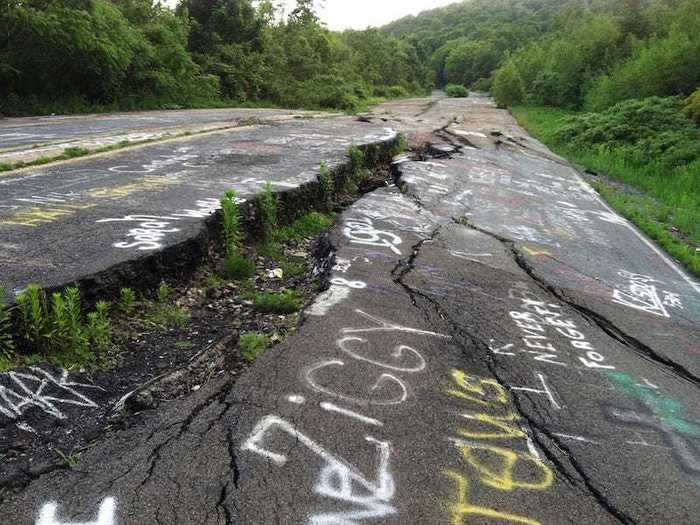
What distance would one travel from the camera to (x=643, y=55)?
21297 millimetres

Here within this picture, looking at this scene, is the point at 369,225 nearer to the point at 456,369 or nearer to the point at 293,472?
the point at 456,369

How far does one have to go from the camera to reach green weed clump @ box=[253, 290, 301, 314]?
14.0 feet

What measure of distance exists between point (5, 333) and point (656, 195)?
12.7 meters

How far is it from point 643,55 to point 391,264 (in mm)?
20623

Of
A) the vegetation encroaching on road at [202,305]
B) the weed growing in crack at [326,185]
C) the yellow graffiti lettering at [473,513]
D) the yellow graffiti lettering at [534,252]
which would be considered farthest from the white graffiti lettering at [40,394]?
the yellow graffiti lettering at [534,252]

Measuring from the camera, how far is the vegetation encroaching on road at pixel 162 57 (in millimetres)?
14461

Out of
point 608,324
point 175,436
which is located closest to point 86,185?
point 175,436

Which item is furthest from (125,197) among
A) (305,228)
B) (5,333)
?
(5,333)

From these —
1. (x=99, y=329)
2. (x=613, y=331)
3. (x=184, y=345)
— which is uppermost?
(x=99, y=329)

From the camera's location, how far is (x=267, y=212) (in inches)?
236

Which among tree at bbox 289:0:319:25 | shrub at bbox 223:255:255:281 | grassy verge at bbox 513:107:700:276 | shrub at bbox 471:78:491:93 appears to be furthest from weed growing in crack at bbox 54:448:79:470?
shrub at bbox 471:78:491:93

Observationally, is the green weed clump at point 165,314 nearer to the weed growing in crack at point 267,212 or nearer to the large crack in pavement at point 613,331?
the weed growing in crack at point 267,212

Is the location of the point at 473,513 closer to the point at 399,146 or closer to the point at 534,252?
the point at 534,252

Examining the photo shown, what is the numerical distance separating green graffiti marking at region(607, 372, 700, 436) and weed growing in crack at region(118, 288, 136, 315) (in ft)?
10.9
